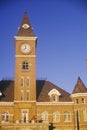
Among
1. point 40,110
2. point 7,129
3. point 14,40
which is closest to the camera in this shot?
point 7,129

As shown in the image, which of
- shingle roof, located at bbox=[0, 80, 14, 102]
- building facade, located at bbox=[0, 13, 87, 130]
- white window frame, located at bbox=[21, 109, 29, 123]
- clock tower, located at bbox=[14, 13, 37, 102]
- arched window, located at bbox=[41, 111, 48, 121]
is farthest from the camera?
shingle roof, located at bbox=[0, 80, 14, 102]

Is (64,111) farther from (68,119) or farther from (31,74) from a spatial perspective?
(31,74)

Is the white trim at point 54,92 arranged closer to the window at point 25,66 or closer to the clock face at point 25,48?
the window at point 25,66

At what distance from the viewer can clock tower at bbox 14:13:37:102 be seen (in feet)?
164

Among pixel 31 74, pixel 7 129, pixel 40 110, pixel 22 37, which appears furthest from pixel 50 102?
pixel 22 37

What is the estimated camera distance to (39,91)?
2068 inches

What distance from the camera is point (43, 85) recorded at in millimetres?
54188

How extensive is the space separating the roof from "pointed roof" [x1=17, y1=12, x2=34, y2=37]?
8.73 metres

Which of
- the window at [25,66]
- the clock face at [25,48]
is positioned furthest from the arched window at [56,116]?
the clock face at [25,48]

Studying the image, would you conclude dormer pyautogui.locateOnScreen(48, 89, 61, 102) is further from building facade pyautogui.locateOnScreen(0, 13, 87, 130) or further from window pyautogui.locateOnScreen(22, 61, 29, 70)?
window pyautogui.locateOnScreen(22, 61, 29, 70)

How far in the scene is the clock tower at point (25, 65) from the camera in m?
50.0

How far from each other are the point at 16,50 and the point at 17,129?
1368 cm

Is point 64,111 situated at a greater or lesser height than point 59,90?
lesser

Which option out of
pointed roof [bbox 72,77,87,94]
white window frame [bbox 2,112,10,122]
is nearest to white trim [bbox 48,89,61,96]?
pointed roof [bbox 72,77,87,94]
